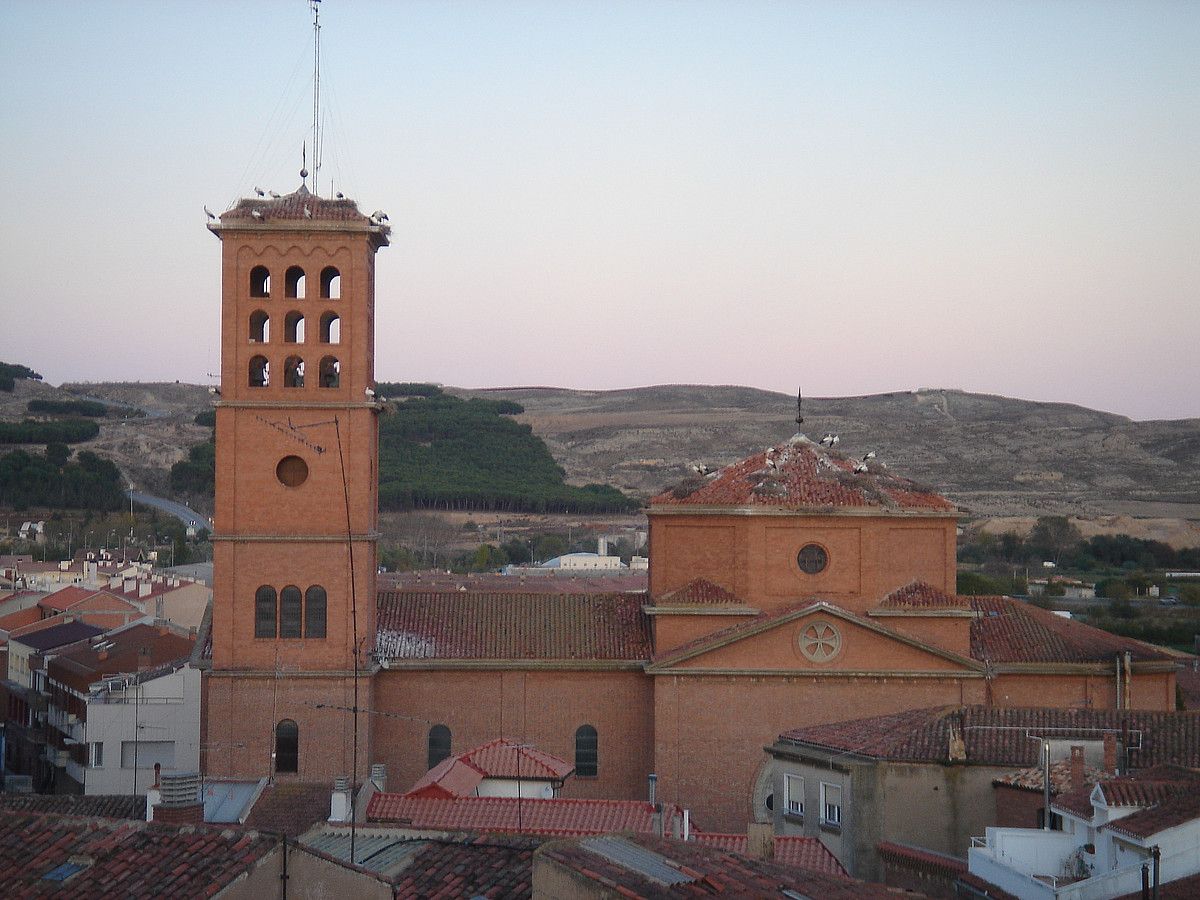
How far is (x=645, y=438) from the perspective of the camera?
161 meters

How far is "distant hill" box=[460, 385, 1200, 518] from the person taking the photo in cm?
12331

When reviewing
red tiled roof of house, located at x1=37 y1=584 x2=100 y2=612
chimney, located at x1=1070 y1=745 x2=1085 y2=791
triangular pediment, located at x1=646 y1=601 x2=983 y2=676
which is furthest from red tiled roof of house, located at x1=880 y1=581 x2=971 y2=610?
red tiled roof of house, located at x1=37 y1=584 x2=100 y2=612

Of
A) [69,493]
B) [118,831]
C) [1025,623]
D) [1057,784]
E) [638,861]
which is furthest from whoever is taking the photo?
[69,493]

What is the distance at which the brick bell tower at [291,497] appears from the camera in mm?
31234

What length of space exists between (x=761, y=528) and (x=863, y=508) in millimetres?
2145

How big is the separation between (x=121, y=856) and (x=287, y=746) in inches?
607

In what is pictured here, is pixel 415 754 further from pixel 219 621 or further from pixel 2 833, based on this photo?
pixel 2 833

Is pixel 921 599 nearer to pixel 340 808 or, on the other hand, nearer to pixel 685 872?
pixel 340 808

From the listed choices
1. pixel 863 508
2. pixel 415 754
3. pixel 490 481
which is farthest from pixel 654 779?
pixel 490 481

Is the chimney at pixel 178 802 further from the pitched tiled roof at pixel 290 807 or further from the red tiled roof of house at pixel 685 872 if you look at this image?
the red tiled roof of house at pixel 685 872

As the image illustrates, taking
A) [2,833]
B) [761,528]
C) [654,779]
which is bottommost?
[654,779]

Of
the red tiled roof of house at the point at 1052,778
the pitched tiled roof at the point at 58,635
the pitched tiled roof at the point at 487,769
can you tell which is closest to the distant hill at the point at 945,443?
the pitched tiled roof at the point at 58,635

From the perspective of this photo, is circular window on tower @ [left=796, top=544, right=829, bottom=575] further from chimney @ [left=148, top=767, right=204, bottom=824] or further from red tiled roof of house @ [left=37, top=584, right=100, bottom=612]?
red tiled roof of house @ [left=37, top=584, right=100, bottom=612]

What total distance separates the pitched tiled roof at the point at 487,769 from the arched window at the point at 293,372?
8.91 metres
